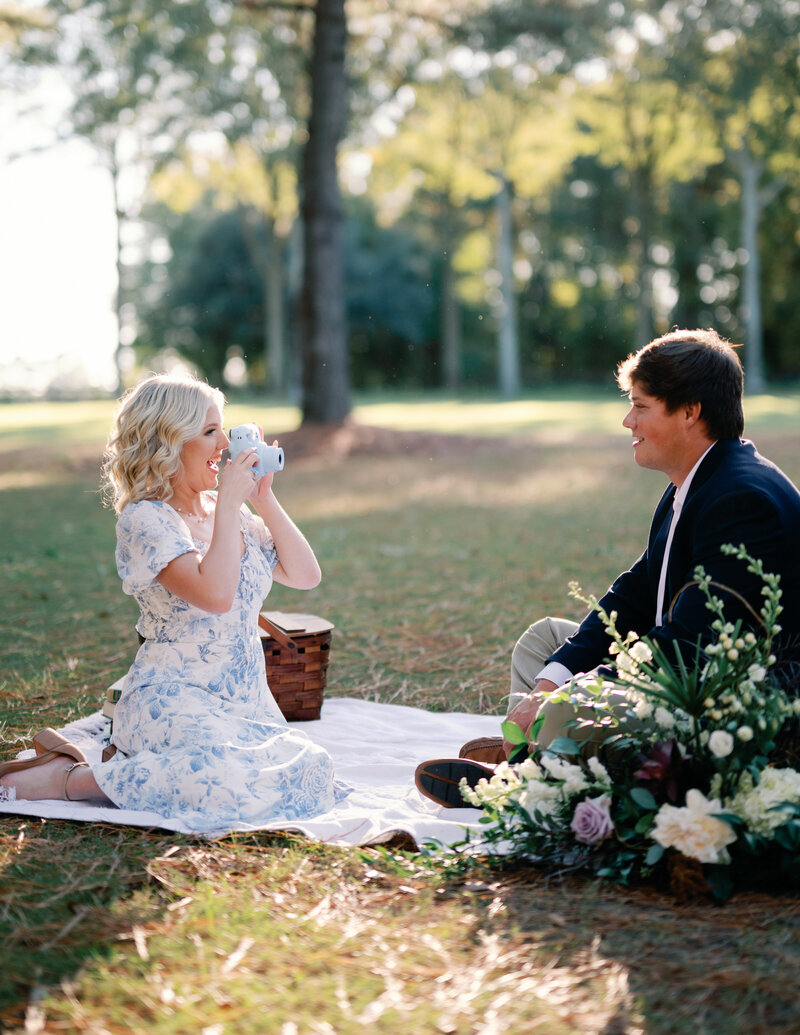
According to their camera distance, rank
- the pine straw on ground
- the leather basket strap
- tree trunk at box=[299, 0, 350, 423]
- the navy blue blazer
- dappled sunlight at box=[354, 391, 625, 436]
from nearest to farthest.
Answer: the pine straw on ground
the navy blue blazer
the leather basket strap
tree trunk at box=[299, 0, 350, 423]
dappled sunlight at box=[354, 391, 625, 436]

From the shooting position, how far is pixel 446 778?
350 centimetres

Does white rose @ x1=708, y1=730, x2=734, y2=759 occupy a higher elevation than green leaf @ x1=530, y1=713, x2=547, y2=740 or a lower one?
higher

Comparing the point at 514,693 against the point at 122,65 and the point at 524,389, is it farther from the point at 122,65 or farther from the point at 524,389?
the point at 524,389

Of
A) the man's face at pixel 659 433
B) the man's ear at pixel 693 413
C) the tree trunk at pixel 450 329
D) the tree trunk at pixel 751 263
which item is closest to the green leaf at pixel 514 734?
the man's face at pixel 659 433

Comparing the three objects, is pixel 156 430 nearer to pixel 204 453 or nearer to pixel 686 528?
pixel 204 453

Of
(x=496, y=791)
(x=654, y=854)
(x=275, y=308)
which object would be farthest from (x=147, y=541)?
(x=275, y=308)

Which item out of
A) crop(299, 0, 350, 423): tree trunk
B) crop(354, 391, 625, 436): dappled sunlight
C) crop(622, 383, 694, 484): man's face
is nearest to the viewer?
crop(622, 383, 694, 484): man's face

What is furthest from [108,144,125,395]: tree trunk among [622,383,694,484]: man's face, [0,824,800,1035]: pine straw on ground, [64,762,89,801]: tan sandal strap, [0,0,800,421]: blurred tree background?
[0,824,800,1035]: pine straw on ground

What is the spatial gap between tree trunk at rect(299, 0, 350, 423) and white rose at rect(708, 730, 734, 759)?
48.6 ft

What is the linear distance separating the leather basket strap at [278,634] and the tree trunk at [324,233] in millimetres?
12892

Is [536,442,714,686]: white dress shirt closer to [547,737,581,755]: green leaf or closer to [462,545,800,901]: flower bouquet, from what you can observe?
[462,545,800,901]: flower bouquet

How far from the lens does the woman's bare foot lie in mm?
3537

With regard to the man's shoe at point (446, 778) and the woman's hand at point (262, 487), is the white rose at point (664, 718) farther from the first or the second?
the woman's hand at point (262, 487)

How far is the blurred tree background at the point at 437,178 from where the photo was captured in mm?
16609
